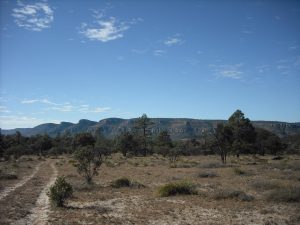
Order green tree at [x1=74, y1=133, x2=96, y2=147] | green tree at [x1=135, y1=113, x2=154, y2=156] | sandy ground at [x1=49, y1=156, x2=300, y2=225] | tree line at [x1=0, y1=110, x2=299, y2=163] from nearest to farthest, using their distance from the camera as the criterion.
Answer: sandy ground at [x1=49, y1=156, x2=300, y2=225], tree line at [x1=0, y1=110, x2=299, y2=163], green tree at [x1=74, y1=133, x2=96, y2=147], green tree at [x1=135, y1=113, x2=154, y2=156]

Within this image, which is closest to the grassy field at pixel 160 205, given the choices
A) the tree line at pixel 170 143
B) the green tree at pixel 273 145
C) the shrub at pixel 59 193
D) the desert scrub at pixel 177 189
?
the desert scrub at pixel 177 189

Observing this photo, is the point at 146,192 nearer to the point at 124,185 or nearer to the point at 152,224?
the point at 124,185

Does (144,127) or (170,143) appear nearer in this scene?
(170,143)

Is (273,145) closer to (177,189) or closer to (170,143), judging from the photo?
(170,143)

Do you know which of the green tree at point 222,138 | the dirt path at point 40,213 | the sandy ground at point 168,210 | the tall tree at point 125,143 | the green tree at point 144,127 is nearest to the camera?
the dirt path at point 40,213

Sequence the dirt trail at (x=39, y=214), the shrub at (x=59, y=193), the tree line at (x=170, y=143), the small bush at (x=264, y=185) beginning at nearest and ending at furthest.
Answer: the dirt trail at (x=39, y=214) → the shrub at (x=59, y=193) → the small bush at (x=264, y=185) → the tree line at (x=170, y=143)

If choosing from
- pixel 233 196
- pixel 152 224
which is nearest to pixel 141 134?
pixel 233 196

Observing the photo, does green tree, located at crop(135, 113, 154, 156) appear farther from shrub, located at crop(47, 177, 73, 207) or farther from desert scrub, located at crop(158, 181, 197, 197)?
shrub, located at crop(47, 177, 73, 207)

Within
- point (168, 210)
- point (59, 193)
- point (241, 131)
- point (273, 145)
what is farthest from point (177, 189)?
point (273, 145)

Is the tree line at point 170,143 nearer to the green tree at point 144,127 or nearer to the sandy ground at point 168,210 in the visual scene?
the green tree at point 144,127

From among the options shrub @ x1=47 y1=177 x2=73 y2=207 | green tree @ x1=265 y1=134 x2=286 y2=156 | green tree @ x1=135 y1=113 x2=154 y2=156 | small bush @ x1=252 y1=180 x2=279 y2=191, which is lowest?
small bush @ x1=252 y1=180 x2=279 y2=191

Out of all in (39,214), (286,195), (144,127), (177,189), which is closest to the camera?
(39,214)

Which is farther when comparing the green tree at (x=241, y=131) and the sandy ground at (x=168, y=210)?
the green tree at (x=241, y=131)

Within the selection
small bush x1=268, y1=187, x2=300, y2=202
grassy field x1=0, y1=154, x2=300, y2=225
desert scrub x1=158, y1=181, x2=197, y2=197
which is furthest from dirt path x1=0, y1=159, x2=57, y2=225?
small bush x1=268, y1=187, x2=300, y2=202
